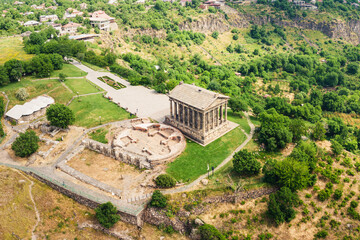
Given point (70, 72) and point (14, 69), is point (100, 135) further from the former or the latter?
point (70, 72)

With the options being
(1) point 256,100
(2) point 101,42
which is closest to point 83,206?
(1) point 256,100

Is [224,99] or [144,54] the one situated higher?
[224,99]

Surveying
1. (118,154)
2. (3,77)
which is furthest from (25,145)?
(3,77)

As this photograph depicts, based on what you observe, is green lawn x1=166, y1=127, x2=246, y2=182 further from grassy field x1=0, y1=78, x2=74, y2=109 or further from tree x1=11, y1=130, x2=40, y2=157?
grassy field x1=0, y1=78, x2=74, y2=109

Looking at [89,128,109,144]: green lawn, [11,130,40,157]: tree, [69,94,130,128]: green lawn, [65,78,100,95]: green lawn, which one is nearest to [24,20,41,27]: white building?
[65,78,100,95]: green lawn

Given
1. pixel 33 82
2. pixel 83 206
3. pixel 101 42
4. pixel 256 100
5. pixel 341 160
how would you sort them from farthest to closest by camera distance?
pixel 101 42 < pixel 256 100 < pixel 33 82 < pixel 341 160 < pixel 83 206

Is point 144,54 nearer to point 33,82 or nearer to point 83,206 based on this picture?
point 33,82
